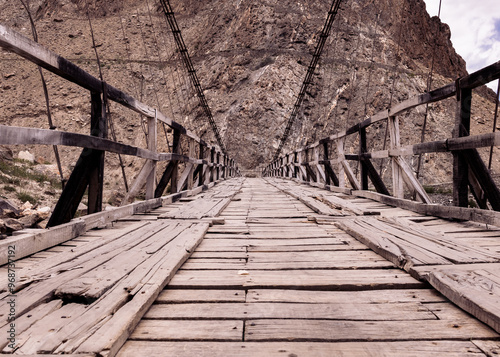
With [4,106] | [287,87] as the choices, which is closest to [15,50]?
[287,87]

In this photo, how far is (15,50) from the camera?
1.53 meters

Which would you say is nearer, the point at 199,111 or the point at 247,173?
the point at 247,173

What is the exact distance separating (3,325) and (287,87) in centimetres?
3671

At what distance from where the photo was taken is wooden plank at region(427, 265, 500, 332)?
3.12 ft

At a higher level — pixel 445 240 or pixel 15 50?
pixel 15 50

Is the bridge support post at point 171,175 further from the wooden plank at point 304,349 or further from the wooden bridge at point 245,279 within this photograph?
the wooden plank at point 304,349

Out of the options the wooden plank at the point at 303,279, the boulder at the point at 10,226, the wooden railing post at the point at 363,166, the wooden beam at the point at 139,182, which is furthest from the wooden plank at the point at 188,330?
the wooden railing post at the point at 363,166

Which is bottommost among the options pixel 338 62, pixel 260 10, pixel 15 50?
pixel 15 50

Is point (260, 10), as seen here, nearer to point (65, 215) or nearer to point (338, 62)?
point (338, 62)

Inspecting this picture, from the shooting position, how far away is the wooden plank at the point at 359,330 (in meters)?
0.91

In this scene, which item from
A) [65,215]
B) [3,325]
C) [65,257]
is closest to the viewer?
[3,325]

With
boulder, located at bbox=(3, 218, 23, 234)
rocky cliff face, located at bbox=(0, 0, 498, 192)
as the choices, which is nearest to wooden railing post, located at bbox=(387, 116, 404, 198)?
boulder, located at bbox=(3, 218, 23, 234)

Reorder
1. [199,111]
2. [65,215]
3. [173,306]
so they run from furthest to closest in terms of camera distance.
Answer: [199,111] → [65,215] → [173,306]

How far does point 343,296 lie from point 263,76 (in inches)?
1425
